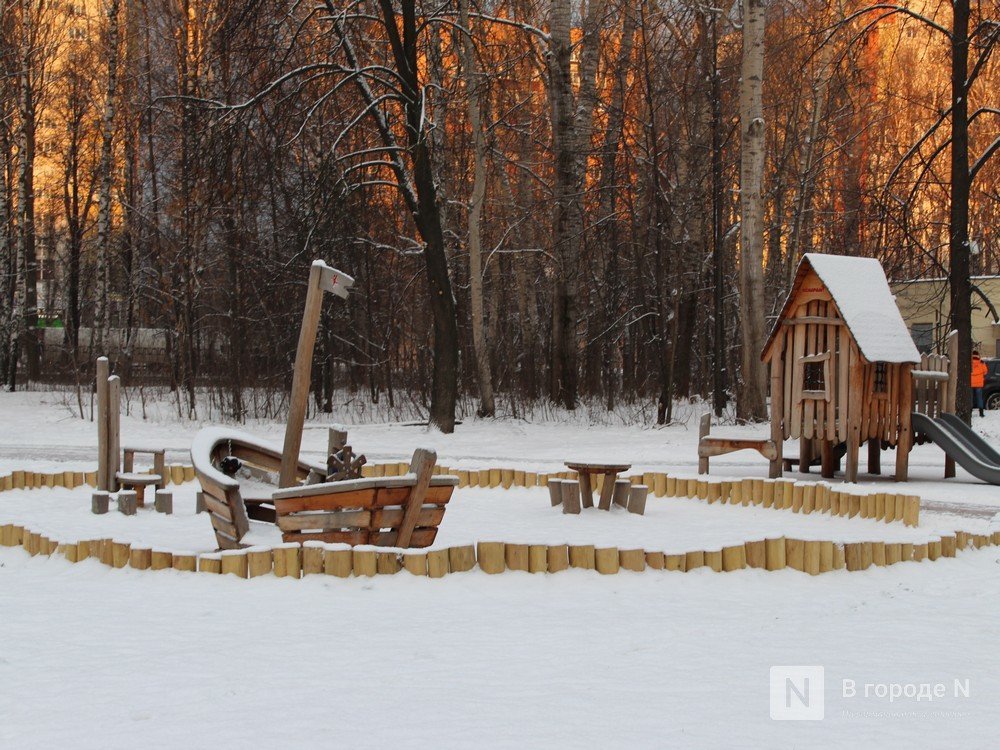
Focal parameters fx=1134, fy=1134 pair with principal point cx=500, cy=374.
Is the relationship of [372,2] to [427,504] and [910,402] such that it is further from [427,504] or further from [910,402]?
[427,504]

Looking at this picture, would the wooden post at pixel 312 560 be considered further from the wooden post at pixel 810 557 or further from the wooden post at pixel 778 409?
the wooden post at pixel 778 409

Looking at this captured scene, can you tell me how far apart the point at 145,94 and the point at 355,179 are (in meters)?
10.7

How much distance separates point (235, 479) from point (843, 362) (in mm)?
7748

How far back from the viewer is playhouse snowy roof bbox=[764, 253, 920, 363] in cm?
1352

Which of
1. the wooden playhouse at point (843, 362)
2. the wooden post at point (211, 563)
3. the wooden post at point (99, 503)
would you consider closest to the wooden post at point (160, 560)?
the wooden post at point (211, 563)

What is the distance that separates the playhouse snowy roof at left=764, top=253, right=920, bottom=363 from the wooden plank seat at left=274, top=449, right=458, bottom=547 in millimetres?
7091

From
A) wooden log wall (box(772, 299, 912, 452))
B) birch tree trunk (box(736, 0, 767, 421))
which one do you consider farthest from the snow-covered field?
birch tree trunk (box(736, 0, 767, 421))

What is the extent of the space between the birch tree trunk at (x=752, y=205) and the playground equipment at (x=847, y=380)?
5999mm

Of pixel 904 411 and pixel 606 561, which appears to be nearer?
pixel 606 561

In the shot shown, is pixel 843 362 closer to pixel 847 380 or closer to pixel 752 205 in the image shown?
pixel 847 380

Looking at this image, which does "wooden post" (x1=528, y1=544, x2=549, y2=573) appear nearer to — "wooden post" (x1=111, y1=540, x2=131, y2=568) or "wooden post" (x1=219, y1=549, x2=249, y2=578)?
"wooden post" (x1=219, y1=549, x2=249, y2=578)

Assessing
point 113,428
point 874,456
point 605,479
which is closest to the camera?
point 605,479

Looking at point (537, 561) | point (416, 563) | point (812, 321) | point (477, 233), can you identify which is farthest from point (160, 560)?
point (477, 233)

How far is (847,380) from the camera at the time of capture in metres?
13.8
